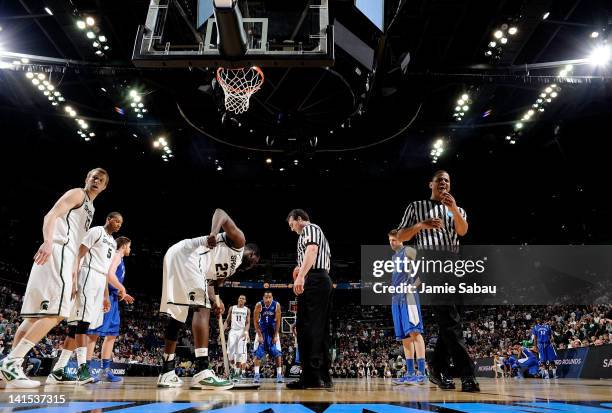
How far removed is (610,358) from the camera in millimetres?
9734

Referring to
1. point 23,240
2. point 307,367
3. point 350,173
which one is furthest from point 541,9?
point 23,240

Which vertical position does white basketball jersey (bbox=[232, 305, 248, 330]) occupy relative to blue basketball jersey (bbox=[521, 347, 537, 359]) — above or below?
above

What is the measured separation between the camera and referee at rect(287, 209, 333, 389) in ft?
14.3

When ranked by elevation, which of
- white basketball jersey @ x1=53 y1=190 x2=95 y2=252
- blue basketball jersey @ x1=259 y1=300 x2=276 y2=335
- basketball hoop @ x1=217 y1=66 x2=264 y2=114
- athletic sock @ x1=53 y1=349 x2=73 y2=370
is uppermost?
basketball hoop @ x1=217 y1=66 x2=264 y2=114

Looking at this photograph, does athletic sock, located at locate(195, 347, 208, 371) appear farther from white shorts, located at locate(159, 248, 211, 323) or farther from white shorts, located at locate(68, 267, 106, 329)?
white shorts, located at locate(68, 267, 106, 329)

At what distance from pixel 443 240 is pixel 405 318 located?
202 cm

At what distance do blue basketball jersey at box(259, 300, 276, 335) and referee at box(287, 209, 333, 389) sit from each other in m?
4.95

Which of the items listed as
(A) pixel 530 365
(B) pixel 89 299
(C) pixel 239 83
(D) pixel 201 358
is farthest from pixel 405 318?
(A) pixel 530 365

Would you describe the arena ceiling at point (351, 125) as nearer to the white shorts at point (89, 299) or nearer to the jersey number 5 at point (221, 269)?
the jersey number 5 at point (221, 269)

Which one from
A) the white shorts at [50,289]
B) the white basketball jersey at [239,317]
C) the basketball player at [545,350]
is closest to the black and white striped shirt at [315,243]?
the white shorts at [50,289]

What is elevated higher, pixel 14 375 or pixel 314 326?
pixel 314 326

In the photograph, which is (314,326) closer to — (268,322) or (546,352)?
(268,322)

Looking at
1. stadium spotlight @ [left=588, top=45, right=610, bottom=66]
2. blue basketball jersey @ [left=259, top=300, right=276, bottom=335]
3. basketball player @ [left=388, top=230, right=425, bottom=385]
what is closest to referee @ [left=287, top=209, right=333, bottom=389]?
basketball player @ [left=388, top=230, right=425, bottom=385]

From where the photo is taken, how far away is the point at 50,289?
12.3 ft
